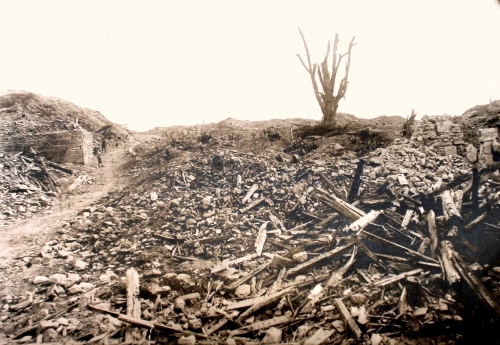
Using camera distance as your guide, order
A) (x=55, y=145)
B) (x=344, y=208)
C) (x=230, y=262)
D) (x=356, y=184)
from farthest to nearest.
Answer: (x=55, y=145), (x=356, y=184), (x=344, y=208), (x=230, y=262)

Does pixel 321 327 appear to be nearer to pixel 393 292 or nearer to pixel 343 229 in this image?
pixel 393 292

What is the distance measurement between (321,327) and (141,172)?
8.67m

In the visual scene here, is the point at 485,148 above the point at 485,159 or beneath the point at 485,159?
above

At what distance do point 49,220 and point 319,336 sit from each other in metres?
7.55

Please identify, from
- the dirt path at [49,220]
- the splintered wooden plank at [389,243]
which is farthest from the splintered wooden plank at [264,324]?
the dirt path at [49,220]

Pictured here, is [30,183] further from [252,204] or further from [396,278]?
[396,278]

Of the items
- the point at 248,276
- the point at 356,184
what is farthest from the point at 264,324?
the point at 356,184

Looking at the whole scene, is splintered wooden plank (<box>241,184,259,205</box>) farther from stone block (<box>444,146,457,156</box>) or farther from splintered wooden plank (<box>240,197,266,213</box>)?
stone block (<box>444,146,457,156</box>)

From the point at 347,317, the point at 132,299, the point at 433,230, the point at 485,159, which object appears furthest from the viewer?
the point at 485,159

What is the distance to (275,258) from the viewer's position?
195 inches

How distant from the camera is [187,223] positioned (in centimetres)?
644

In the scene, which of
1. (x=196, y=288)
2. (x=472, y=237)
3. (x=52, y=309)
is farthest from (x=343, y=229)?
(x=52, y=309)

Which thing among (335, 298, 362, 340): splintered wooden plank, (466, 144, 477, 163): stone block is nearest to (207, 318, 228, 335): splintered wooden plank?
(335, 298, 362, 340): splintered wooden plank

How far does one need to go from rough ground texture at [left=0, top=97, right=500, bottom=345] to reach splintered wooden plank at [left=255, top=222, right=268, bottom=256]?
0.12ft
